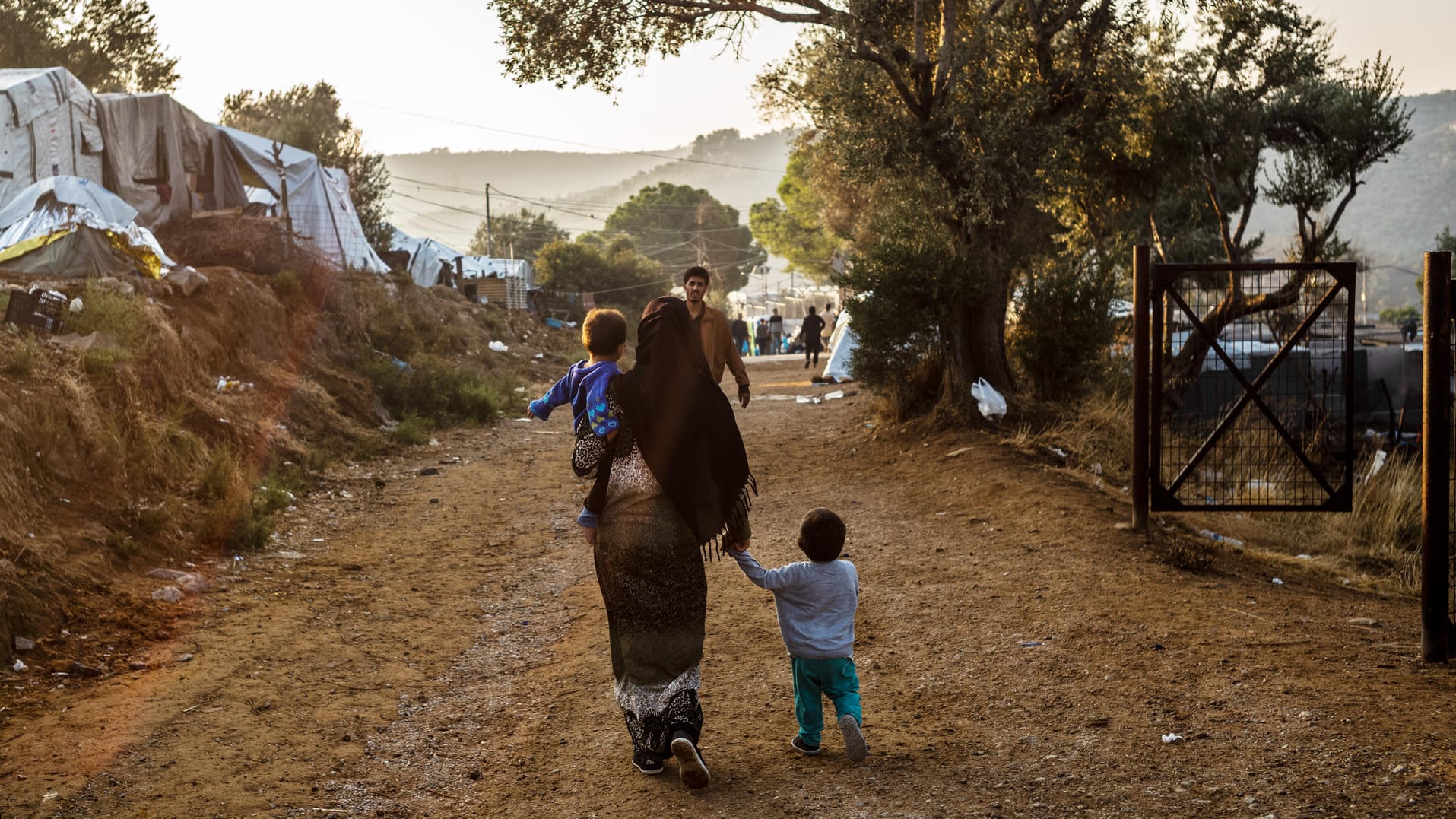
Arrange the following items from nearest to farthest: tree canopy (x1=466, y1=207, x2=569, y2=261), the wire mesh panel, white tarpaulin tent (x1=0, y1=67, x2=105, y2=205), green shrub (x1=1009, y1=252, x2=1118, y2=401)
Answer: the wire mesh panel → green shrub (x1=1009, y1=252, x2=1118, y2=401) → white tarpaulin tent (x1=0, y1=67, x2=105, y2=205) → tree canopy (x1=466, y1=207, x2=569, y2=261)

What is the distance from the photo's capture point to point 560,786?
4309 millimetres

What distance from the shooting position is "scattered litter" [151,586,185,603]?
686 cm

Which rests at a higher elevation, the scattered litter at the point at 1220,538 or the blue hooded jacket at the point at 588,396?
the blue hooded jacket at the point at 588,396

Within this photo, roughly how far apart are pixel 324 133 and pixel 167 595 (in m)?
31.9

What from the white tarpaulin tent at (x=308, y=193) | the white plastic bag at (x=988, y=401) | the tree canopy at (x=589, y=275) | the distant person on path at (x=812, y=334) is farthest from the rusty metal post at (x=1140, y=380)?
the tree canopy at (x=589, y=275)

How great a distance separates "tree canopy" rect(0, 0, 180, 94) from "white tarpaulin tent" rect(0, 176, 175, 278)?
16.2 metres

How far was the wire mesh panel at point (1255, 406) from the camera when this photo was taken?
724 cm

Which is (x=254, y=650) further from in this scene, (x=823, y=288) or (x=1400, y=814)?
(x=823, y=288)

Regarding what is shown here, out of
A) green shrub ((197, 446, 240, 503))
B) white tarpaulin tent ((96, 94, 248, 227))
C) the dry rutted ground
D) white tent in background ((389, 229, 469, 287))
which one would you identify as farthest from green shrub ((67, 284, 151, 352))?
white tent in background ((389, 229, 469, 287))

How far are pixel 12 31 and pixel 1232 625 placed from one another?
3338 cm

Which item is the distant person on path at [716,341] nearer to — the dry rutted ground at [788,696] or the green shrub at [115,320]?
the dry rutted ground at [788,696]

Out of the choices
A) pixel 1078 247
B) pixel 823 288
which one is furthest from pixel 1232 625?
pixel 823 288

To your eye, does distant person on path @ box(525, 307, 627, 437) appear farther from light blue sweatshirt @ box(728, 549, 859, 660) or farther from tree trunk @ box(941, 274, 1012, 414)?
tree trunk @ box(941, 274, 1012, 414)

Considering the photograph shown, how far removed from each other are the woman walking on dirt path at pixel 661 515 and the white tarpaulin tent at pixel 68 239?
10.3 meters
